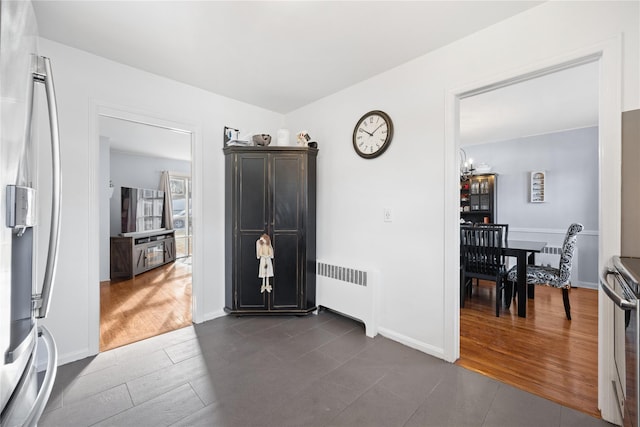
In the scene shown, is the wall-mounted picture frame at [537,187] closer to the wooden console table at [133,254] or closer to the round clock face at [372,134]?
the round clock face at [372,134]

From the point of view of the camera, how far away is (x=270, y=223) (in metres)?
2.95

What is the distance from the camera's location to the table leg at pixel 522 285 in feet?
9.86

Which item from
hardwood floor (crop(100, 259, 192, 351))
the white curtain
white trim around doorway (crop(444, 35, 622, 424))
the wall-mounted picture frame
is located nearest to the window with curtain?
the white curtain

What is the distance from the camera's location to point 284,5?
1.74 metres

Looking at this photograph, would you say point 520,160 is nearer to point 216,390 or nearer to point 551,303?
point 551,303

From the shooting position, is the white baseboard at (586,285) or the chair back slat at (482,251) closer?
the chair back slat at (482,251)

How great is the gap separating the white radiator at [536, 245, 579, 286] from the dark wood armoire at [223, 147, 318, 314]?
4201 mm

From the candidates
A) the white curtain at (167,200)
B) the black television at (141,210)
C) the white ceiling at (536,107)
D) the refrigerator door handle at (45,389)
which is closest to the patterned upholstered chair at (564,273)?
the white ceiling at (536,107)

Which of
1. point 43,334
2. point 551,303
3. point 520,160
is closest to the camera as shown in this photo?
point 43,334

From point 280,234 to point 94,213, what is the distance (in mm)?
1607

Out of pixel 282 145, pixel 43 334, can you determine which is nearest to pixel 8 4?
pixel 43 334

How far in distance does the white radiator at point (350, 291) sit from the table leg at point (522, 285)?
1.71 meters

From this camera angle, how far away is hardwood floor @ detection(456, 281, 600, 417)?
181cm

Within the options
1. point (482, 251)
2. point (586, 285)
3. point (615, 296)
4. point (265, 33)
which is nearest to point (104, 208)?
point (265, 33)
